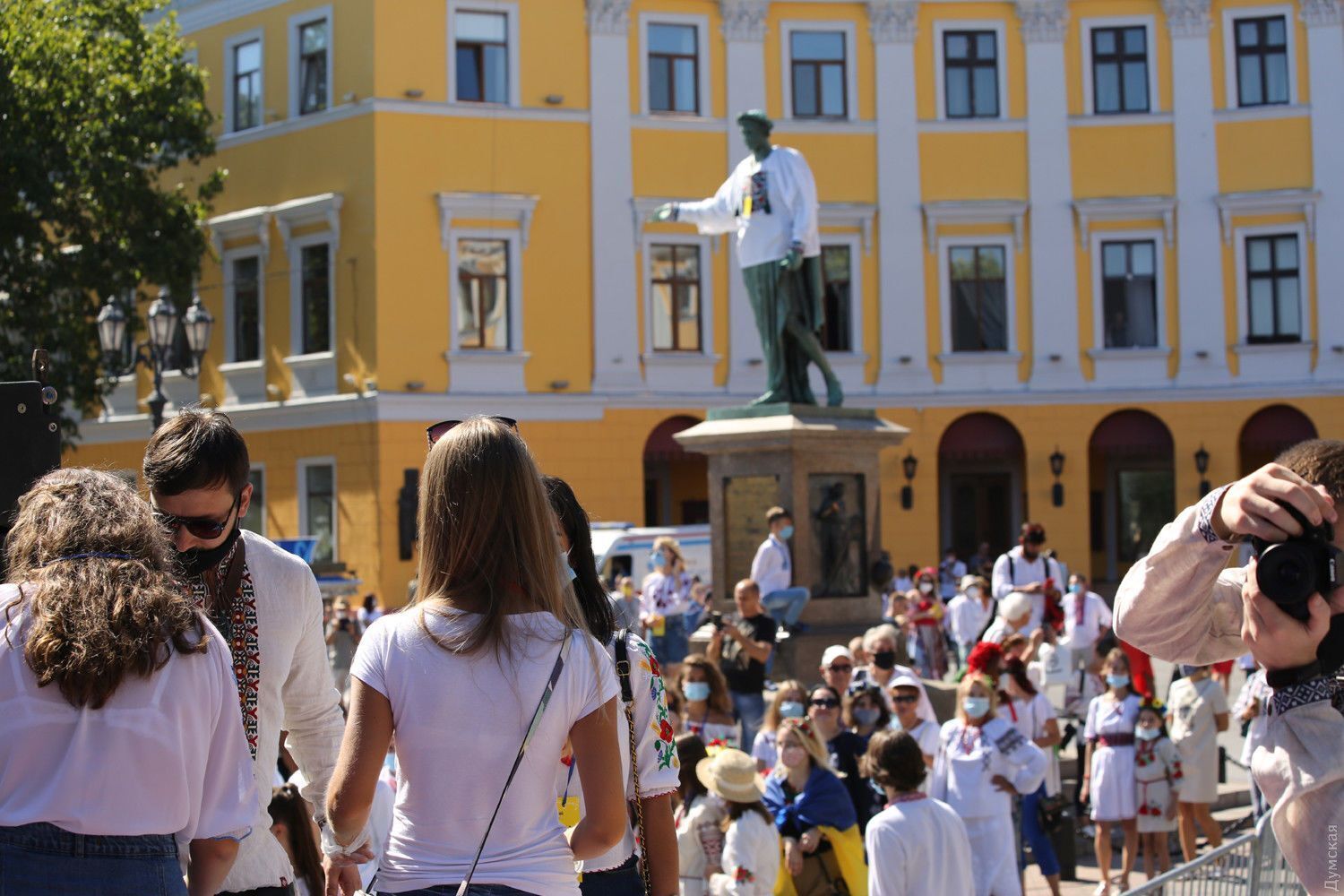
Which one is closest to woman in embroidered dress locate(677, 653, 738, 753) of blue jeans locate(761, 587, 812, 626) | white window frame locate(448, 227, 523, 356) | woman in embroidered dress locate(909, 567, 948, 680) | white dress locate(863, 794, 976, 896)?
white dress locate(863, 794, 976, 896)

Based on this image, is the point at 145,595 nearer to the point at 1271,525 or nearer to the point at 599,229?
the point at 1271,525

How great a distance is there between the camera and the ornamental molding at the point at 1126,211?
32.9 metres

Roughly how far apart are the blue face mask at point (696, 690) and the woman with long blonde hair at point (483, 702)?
262 inches

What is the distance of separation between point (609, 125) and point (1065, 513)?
A: 1088 cm

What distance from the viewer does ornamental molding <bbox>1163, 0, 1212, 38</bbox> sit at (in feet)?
108

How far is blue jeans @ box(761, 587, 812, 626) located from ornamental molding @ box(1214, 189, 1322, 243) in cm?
2016

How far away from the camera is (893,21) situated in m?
33.1

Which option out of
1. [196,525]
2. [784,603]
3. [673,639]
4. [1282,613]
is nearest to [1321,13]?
[673,639]

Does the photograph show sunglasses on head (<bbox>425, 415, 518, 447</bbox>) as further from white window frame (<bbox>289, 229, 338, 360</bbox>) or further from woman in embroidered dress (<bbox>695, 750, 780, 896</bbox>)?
white window frame (<bbox>289, 229, 338, 360</bbox>)

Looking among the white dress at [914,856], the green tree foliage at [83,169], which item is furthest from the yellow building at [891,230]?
the white dress at [914,856]

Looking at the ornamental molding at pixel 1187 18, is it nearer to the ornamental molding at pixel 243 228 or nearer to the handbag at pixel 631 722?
the ornamental molding at pixel 243 228

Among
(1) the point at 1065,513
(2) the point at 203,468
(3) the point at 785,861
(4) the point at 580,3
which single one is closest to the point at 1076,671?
(3) the point at 785,861

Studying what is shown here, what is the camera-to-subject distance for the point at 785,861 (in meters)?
8.11

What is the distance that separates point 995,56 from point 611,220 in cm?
796
